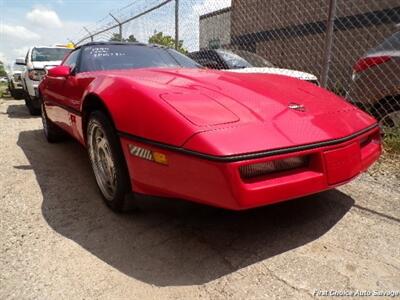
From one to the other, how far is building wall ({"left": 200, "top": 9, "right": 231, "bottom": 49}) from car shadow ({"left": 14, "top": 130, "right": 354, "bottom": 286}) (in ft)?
19.2

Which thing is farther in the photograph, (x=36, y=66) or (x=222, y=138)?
(x=36, y=66)

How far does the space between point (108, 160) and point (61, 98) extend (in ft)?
4.50

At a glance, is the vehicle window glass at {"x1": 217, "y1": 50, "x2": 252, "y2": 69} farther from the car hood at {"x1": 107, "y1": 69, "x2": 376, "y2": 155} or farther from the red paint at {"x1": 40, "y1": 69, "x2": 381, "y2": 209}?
the red paint at {"x1": 40, "y1": 69, "x2": 381, "y2": 209}

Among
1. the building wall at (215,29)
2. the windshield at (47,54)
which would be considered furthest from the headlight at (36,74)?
the building wall at (215,29)

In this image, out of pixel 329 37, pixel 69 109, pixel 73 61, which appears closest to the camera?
pixel 69 109

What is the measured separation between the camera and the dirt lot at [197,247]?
176 cm

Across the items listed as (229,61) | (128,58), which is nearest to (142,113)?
(128,58)

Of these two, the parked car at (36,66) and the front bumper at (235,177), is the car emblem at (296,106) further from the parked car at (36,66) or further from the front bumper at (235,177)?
the parked car at (36,66)

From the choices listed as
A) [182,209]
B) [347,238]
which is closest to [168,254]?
[182,209]

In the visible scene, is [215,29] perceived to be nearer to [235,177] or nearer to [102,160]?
[102,160]

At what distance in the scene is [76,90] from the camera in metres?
3.11

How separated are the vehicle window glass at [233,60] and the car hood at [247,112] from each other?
3.59 metres

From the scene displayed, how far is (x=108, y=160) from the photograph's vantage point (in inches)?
100

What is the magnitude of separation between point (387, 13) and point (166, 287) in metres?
8.08
